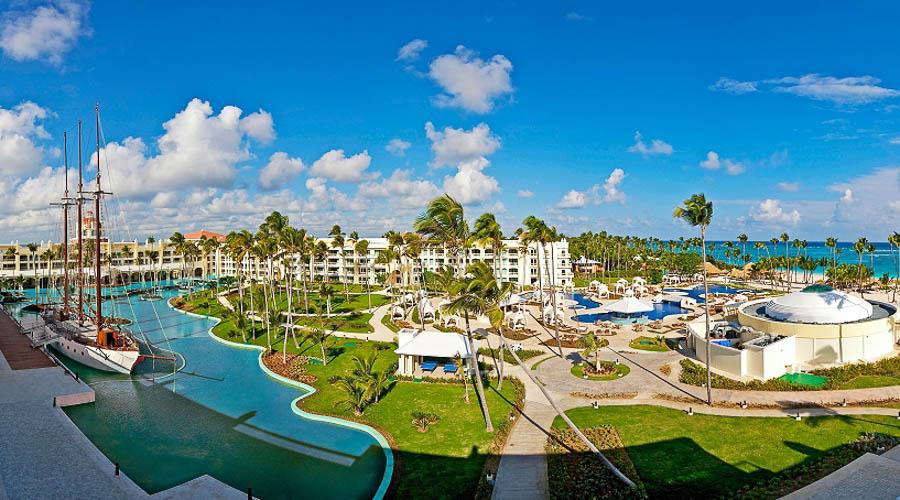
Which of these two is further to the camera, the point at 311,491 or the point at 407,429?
the point at 407,429

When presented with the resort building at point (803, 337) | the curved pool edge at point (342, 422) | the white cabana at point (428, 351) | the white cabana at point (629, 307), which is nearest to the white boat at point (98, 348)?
the curved pool edge at point (342, 422)

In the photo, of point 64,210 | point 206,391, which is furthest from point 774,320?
point 64,210

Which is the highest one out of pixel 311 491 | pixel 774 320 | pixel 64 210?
pixel 64 210

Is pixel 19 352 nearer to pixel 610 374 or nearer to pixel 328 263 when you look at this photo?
pixel 610 374

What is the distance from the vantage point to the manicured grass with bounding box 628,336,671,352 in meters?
41.0

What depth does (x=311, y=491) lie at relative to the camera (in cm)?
1986

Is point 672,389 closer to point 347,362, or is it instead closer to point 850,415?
point 850,415

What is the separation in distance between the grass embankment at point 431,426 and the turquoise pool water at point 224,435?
130 cm

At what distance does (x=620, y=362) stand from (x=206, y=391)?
97.3 feet

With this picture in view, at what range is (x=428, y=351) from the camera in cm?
3334

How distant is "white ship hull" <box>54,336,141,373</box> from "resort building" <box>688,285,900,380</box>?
43.1 metres

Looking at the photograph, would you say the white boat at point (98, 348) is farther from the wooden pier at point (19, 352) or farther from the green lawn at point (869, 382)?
the green lawn at point (869, 382)

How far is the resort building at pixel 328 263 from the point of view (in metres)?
92.2

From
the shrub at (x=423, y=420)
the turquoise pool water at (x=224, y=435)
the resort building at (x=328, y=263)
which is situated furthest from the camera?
the resort building at (x=328, y=263)
